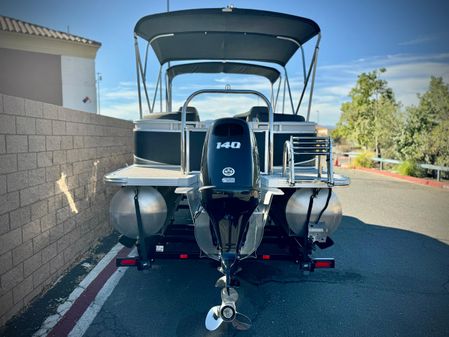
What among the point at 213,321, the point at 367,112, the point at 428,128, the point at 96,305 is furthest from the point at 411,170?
the point at 96,305

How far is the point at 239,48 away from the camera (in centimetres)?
546

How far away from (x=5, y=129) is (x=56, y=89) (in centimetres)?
1448

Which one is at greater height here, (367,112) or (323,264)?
(367,112)

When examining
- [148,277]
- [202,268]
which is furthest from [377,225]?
[148,277]

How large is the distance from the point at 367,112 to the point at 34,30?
22.0 m

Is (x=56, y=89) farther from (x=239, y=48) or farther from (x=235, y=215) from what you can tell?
(x=235, y=215)

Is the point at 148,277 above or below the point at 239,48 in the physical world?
below

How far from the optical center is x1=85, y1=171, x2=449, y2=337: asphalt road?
2.89 metres

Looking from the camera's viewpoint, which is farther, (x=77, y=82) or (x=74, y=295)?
(x=77, y=82)

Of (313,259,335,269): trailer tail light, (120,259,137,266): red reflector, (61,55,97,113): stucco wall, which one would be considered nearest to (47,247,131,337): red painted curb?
(120,259,137,266): red reflector

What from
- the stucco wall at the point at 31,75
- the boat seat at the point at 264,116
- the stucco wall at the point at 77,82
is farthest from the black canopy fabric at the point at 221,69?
the stucco wall at the point at 77,82

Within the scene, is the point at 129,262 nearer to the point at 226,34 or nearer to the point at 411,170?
the point at 226,34

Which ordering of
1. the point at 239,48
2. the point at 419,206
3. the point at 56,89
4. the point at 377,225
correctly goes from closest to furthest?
1. the point at 239,48
2. the point at 377,225
3. the point at 419,206
4. the point at 56,89

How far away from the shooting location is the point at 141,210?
310cm
